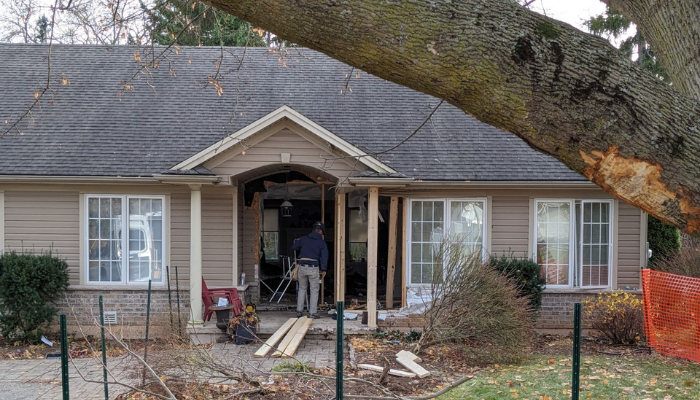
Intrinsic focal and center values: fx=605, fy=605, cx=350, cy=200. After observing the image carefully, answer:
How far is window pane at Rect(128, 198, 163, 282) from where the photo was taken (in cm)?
1218

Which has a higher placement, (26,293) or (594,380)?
(26,293)

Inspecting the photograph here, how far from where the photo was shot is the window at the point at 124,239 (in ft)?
39.7

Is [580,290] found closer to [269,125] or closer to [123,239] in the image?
[269,125]

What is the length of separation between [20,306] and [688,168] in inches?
451

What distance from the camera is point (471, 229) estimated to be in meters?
12.4

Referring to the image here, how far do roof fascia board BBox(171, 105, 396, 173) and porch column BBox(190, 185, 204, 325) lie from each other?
0.54m

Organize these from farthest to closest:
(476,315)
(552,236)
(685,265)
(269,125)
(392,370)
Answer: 1. (552,236)
2. (269,125)
3. (685,265)
4. (476,315)
5. (392,370)

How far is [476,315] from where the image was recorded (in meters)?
9.27

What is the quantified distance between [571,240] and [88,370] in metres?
9.28

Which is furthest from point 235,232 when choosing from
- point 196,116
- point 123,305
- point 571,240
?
point 571,240

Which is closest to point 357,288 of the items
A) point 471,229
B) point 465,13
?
point 471,229

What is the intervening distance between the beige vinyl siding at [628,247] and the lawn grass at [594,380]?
338 cm

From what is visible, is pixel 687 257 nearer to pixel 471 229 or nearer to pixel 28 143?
pixel 471 229

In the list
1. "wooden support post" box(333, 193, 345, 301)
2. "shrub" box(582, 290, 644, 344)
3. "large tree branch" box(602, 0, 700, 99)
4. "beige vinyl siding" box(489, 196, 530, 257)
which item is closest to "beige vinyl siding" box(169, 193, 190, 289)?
"wooden support post" box(333, 193, 345, 301)
